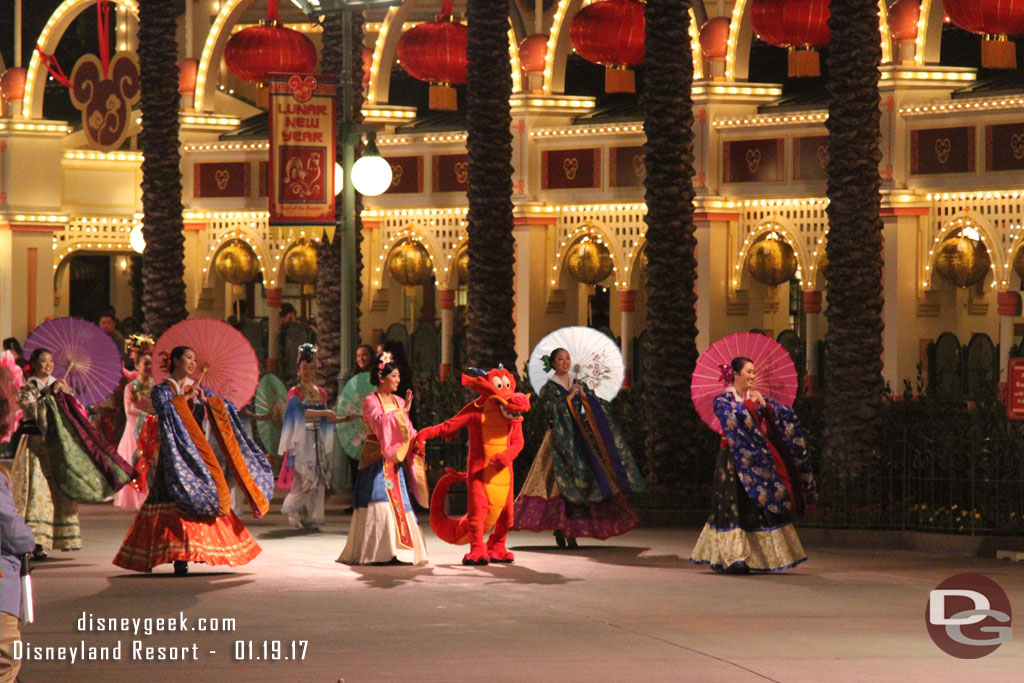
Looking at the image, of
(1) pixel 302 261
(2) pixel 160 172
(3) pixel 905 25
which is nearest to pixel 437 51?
(2) pixel 160 172

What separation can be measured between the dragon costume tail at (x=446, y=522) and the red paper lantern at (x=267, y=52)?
13.5 meters

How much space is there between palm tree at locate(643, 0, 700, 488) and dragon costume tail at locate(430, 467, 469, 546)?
153 inches

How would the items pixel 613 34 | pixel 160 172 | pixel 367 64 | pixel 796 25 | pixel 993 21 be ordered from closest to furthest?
pixel 993 21, pixel 796 25, pixel 613 34, pixel 160 172, pixel 367 64

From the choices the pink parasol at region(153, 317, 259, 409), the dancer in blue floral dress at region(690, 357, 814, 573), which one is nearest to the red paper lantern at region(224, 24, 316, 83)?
the pink parasol at region(153, 317, 259, 409)

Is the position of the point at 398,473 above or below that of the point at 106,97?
below

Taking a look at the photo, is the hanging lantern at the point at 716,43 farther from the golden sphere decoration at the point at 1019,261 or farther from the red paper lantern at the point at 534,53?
the golden sphere decoration at the point at 1019,261

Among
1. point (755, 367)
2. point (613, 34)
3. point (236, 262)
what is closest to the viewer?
point (755, 367)

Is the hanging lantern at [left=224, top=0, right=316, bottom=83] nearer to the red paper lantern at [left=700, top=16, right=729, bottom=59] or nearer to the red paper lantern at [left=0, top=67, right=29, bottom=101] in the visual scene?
the red paper lantern at [left=0, top=67, right=29, bottom=101]

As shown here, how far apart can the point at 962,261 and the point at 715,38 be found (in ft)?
14.9

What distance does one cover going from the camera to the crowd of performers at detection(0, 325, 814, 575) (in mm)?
13852

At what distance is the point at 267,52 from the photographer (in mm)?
27438

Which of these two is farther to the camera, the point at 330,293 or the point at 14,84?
the point at 14,84

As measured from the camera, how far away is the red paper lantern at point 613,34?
24016 millimetres

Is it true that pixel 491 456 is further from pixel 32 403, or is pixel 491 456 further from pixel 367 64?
pixel 367 64
